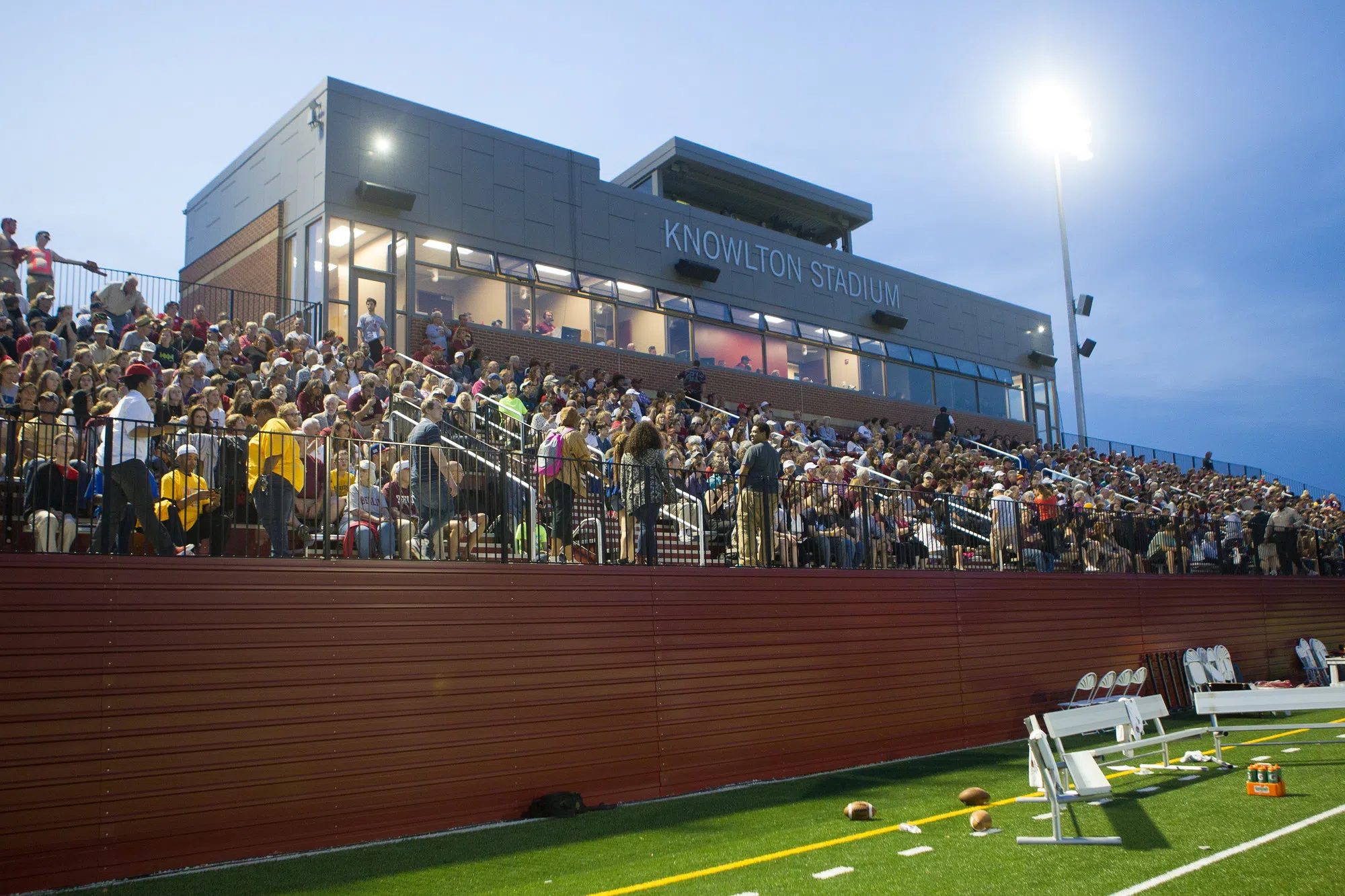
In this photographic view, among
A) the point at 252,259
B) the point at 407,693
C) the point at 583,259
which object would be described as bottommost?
the point at 407,693

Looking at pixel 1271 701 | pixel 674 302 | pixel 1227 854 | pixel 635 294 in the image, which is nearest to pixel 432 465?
pixel 1227 854

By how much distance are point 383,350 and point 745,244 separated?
1414 centimetres

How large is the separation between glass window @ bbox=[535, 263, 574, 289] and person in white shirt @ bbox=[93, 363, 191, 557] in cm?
1631

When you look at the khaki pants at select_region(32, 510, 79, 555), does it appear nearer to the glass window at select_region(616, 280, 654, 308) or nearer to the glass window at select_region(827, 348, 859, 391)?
the glass window at select_region(616, 280, 654, 308)

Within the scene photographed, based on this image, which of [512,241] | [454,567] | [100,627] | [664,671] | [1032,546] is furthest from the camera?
Answer: [512,241]

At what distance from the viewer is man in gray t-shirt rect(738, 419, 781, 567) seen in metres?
13.0

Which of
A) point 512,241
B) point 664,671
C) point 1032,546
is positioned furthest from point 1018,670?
point 512,241

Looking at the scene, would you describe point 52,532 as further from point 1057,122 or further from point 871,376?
point 1057,122

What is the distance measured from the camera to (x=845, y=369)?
3238cm

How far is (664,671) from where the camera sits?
455 inches

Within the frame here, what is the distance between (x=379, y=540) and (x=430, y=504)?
0.62m

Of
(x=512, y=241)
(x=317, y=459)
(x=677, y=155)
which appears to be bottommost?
(x=317, y=459)

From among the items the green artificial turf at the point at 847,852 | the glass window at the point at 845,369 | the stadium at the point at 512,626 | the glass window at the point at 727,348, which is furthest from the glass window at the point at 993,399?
the green artificial turf at the point at 847,852

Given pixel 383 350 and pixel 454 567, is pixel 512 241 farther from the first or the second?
pixel 454 567
